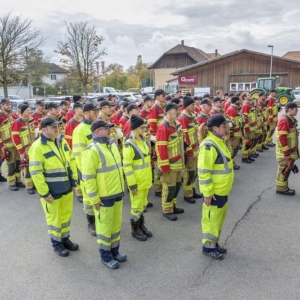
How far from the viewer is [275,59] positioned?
132 feet

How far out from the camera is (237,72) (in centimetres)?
4181

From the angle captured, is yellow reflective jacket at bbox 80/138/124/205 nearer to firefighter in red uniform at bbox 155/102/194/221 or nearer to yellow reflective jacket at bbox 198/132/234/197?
yellow reflective jacket at bbox 198/132/234/197

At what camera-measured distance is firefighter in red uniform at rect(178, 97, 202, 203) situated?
6312mm

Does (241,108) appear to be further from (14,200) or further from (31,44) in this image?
(31,44)

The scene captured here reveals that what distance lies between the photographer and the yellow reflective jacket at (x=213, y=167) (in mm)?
4043

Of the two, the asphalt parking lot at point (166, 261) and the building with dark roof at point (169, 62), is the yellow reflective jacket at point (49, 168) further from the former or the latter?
the building with dark roof at point (169, 62)

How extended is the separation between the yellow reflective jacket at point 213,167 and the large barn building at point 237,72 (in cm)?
3815

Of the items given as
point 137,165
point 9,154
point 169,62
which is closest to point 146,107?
point 9,154

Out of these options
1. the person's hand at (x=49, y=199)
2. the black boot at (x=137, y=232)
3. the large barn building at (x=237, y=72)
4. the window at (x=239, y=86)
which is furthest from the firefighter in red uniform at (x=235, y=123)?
the window at (x=239, y=86)

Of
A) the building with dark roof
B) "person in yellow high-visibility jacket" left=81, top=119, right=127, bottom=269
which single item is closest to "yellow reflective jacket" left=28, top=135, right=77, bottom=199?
"person in yellow high-visibility jacket" left=81, top=119, right=127, bottom=269

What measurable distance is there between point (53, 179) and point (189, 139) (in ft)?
9.72

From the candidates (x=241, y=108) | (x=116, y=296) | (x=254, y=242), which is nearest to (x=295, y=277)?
(x=254, y=242)

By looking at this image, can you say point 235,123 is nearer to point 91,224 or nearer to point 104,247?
point 91,224

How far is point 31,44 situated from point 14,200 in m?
20.3
